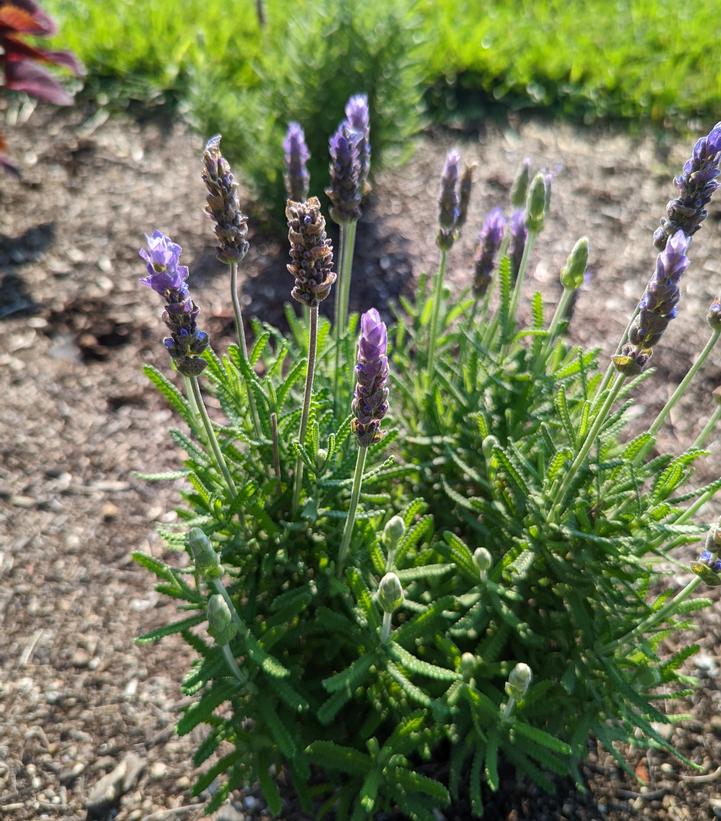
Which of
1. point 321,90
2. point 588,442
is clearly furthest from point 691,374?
point 321,90

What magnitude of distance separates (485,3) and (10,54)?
3989 millimetres

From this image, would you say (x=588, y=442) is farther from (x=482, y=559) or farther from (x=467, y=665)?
(x=467, y=665)

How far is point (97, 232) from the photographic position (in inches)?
170

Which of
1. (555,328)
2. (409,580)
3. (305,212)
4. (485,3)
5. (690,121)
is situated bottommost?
(409,580)

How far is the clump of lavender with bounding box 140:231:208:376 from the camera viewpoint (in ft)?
5.34

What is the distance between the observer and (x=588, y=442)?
6.28 feet

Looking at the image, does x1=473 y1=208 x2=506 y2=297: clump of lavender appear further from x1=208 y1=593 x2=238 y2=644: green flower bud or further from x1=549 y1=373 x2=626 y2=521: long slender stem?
x1=208 y1=593 x2=238 y2=644: green flower bud

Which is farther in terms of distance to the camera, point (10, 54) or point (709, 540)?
point (10, 54)

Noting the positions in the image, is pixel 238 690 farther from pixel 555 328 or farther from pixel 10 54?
pixel 10 54

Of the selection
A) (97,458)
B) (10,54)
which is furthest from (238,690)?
(10,54)

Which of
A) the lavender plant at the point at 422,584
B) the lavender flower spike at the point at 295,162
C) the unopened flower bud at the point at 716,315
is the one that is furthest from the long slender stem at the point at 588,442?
the lavender flower spike at the point at 295,162

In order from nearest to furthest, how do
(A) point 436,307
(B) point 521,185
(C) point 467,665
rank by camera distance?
(C) point 467,665 < (A) point 436,307 < (B) point 521,185

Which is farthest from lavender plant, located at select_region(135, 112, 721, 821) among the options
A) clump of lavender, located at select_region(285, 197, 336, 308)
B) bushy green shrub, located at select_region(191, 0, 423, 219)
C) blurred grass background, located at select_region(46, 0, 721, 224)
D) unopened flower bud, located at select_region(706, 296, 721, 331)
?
blurred grass background, located at select_region(46, 0, 721, 224)

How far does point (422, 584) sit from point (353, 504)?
1.95ft
